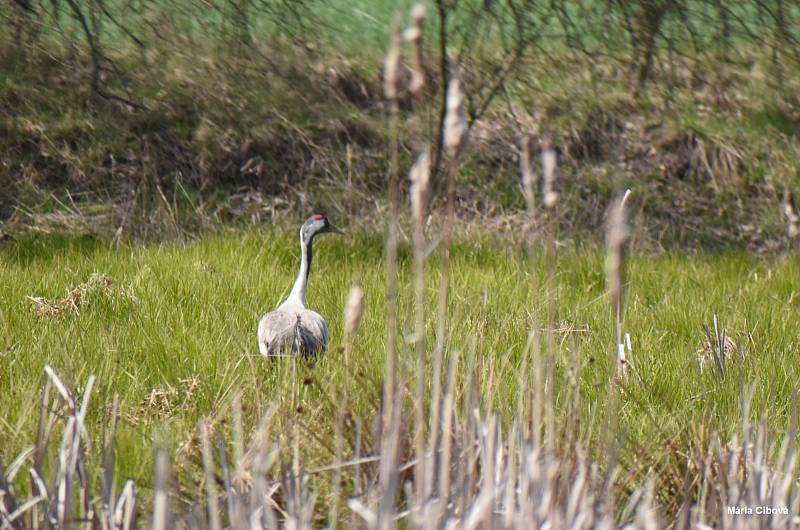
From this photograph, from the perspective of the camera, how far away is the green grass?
121 inches

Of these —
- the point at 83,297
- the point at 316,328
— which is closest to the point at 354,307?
the point at 316,328

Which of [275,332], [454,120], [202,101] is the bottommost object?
[202,101]

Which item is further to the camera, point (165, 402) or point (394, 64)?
point (165, 402)

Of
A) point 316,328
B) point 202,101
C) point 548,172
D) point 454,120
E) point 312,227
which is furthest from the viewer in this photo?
point 202,101

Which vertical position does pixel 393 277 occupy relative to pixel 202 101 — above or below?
Result: above

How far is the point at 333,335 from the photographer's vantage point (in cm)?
490

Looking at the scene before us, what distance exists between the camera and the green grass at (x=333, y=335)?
3.09 meters

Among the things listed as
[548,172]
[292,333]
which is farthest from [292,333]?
[548,172]

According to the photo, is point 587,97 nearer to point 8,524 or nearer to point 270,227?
point 270,227

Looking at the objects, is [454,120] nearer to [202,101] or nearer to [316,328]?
[316,328]

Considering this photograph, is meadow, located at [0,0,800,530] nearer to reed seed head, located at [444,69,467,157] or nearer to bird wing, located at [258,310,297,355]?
reed seed head, located at [444,69,467,157]

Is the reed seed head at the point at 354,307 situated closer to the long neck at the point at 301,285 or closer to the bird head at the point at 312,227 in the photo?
the long neck at the point at 301,285

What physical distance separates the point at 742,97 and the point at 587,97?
2.41 m

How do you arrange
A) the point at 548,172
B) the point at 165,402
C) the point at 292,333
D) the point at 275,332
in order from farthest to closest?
the point at 275,332 → the point at 292,333 → the point at 165,402 → the point at 548,172
